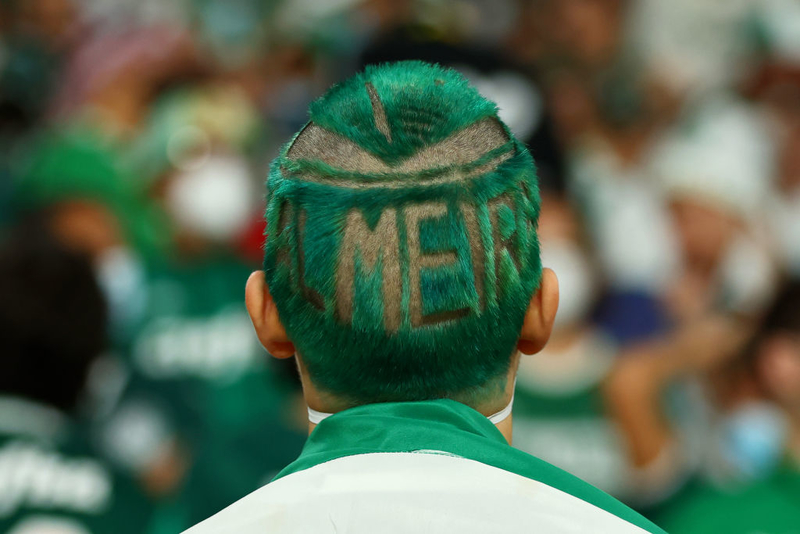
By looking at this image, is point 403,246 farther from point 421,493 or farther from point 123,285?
point 123,285

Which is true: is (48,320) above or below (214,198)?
below

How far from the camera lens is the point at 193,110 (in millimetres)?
4195

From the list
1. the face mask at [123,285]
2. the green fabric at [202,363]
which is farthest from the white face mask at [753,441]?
the face mask at [123,285]

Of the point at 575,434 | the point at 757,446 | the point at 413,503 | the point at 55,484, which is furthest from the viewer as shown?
the point at 575,434

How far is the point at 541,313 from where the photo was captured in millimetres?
1324

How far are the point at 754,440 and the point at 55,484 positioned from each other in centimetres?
193

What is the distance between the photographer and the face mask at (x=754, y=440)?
2928mm

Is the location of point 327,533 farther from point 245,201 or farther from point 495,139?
point 245,201

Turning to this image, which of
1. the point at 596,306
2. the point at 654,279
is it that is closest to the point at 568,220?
the point at 596,306

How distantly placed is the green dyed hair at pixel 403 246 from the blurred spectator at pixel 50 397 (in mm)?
1266

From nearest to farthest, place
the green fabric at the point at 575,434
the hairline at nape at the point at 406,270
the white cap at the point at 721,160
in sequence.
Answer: the hairline at nape at the point at 406,270
the green fabric at the point at 575,434
the white cap at the point at 721,160

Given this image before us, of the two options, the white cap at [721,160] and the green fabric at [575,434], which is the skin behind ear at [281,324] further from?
the white cap at [721,160]

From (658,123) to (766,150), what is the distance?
0.53 meters

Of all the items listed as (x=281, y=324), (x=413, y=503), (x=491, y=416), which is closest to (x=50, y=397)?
(x=281, y=324)
